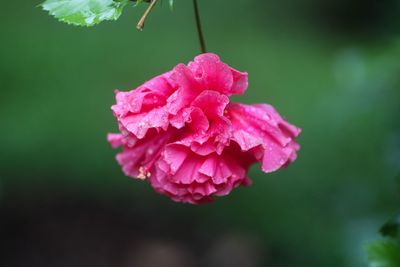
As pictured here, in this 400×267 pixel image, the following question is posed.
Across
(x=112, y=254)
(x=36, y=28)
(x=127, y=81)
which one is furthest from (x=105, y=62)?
(x=112, y=254)

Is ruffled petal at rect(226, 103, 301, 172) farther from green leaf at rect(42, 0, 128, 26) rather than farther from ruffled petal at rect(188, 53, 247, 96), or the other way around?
green leaf at rect(42, 0, 128, 26)

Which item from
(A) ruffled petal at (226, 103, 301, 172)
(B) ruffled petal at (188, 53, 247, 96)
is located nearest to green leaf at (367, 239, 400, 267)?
(A) ruffled petal at (226, 103, 301, 172)

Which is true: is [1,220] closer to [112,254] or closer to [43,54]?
[112,254]

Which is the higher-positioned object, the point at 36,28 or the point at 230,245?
the point at 36,28

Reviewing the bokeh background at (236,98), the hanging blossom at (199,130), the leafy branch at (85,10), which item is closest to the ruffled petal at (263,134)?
the hanging blossom at (199,130)

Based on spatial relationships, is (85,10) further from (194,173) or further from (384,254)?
(384,254)

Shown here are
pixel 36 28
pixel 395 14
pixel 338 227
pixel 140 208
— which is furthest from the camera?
pixel 36 28
